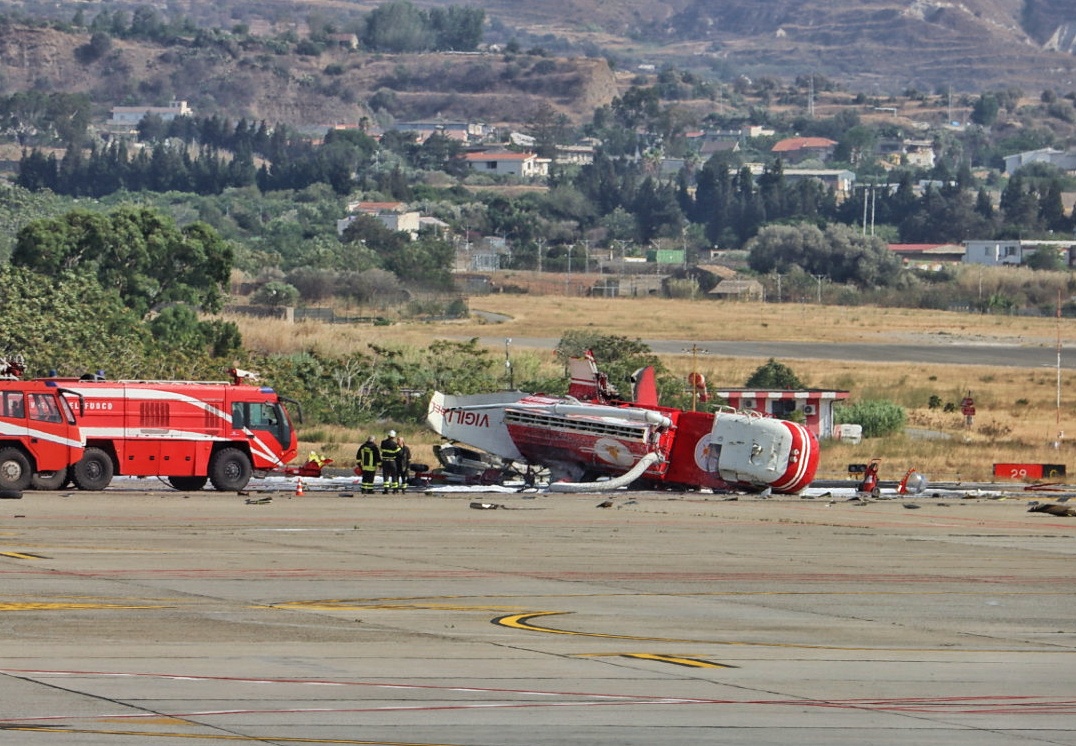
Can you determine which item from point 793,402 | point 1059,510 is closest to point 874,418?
point 793,402

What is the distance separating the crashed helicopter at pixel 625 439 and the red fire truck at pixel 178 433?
167 inches

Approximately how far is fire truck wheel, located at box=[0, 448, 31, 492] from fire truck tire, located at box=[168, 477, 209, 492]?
4.26 m

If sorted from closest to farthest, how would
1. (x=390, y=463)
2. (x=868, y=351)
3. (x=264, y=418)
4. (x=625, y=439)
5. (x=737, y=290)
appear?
(x=390, y=463)
(x=264, y=418)
(x=625, y=439)
(x=868, y=351)
(x=737, y=290)

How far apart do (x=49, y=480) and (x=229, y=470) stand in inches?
152

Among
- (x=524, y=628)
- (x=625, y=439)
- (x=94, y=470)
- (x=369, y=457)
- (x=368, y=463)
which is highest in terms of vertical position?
(x=625, y=439)

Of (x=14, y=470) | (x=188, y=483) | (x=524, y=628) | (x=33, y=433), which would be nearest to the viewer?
(x=524, y=628)

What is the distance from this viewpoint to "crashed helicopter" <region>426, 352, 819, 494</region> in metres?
40.3

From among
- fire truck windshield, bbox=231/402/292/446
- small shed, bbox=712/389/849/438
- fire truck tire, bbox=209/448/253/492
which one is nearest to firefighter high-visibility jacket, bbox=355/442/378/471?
fire truck windshield, bbox=231/402/292/446

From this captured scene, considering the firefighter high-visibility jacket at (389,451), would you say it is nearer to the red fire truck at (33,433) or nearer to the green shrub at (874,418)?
the red fire truck at (33,433)

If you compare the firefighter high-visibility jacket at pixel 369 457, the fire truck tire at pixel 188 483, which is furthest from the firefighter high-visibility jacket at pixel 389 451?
the fire truck tire at pixel 188 483

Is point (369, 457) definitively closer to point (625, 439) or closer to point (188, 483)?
point (188, 483)

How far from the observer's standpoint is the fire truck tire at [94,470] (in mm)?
38625

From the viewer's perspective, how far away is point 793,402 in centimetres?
5678

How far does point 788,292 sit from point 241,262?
4979 centimetres
